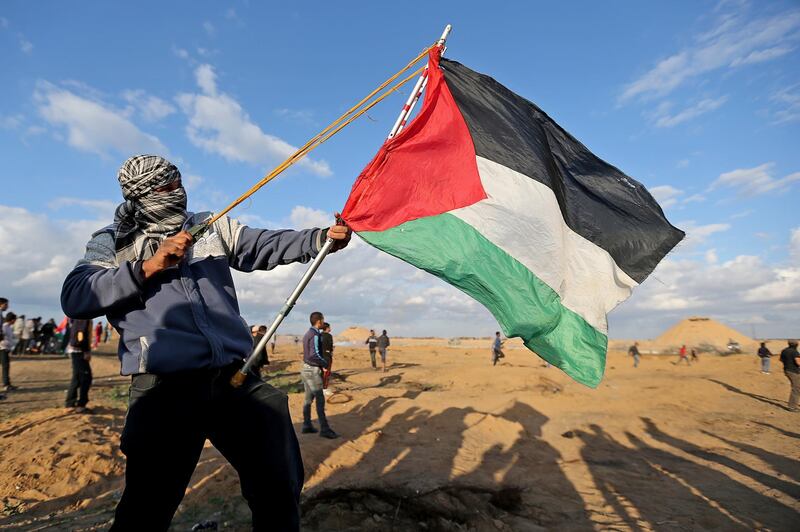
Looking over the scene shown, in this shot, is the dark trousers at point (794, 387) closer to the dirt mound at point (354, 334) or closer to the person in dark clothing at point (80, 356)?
the person in dark clothing at point (80, 356)

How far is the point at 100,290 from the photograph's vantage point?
1.98 m

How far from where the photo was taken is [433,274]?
10.5 feet

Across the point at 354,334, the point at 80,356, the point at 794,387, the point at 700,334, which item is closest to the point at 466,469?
the point at 80,356

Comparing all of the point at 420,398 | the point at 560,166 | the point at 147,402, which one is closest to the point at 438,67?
the point at 560,166

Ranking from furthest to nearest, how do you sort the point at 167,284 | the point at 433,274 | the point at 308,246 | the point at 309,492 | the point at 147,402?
1. the point at 309,492
2. the point at 433,274
3. the point at 308,246
4. the point at 167,284
5. the point at 147,402

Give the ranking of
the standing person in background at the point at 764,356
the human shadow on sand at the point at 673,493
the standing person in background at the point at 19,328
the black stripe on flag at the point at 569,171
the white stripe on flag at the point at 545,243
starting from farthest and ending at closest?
the standing person in background at the point at 764,356 < the standing person in background at the point at 19,328 < the human shadow on sand at the point at 673,493 < the black stripe on flag at the point at 569,171 < the white stripe on flag at the point at 545,243

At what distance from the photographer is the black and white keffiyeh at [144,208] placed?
2344 mm

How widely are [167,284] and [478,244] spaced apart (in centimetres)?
210

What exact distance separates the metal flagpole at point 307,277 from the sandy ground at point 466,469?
8.31 feet

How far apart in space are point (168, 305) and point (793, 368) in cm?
1761

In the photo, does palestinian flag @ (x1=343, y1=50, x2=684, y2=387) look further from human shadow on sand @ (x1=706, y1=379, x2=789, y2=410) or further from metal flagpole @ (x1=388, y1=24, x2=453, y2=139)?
human shadow on sand @ (x1=706, y1=379, x2=789, y2=410)

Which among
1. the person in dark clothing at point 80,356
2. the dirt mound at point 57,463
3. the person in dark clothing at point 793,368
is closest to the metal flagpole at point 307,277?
the dirt mound at point 57,463

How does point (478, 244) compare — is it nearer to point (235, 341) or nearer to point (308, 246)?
point (308, 246)

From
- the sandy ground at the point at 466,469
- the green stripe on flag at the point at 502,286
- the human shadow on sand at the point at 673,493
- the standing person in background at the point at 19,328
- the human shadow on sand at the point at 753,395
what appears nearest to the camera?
the green stripe on flag at the point at 502,286
